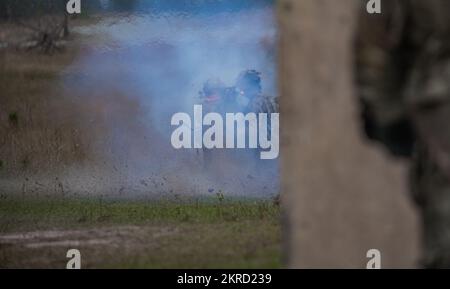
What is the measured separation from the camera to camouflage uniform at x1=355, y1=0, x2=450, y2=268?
6.32 feet

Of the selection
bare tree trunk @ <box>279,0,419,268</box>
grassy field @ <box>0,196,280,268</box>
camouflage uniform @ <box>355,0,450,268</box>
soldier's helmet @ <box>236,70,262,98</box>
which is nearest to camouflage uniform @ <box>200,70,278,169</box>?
soldier's helmet @ <box>236,70,262,98</box>

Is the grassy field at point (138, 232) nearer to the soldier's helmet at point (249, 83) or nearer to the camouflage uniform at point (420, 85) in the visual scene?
the soldier's helmet at point (249, 83)

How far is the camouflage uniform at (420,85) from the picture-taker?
6.32 ft

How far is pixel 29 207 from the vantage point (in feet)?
15.1

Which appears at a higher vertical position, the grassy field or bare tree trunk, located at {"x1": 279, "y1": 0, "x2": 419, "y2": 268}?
bare tree trunk, located at {"x1": 279, "y1": 0, "x2": 419, "y2": 268}

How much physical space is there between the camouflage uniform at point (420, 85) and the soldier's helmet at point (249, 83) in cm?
271

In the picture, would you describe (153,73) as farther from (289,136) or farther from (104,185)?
(289,136)

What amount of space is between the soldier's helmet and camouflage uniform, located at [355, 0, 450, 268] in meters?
2.71

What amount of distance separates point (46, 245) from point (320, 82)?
220cm
